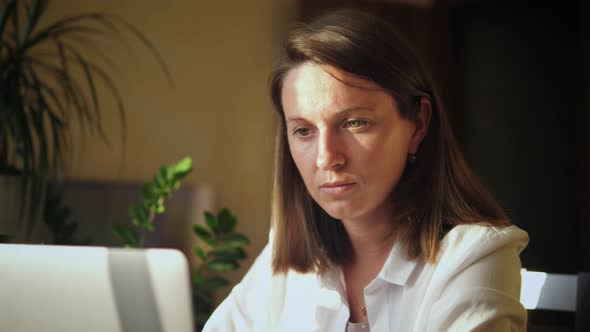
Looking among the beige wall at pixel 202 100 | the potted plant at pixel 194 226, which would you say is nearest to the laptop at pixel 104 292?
the potted plant at pixel 194 226

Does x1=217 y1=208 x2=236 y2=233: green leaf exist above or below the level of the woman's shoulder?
below

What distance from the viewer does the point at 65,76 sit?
2.11 m

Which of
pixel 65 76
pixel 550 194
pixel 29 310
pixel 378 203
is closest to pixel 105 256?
pixel 29 310

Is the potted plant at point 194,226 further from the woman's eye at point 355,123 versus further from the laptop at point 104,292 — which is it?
the laptop at point 104,292

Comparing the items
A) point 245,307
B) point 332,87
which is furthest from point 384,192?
point 245,307

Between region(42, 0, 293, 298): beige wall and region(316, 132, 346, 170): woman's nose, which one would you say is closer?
region(316, 132, 346, 170): woman's nose

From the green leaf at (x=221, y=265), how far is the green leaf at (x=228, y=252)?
14 mm

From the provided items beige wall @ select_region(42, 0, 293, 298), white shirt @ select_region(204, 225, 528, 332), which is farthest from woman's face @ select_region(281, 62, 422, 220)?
beige wall @ select_region(42, 0, 293, 298)

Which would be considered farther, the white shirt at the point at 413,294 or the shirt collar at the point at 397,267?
the shirt collar at the point at 397,267

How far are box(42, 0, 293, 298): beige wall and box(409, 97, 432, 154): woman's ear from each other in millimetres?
2240

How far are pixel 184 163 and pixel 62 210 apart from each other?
529mm

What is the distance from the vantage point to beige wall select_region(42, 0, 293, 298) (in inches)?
126

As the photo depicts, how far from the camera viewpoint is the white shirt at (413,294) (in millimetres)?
967

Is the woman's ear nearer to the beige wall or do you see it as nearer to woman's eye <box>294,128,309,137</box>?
woman's eye <box>294,128,309,137</box>
